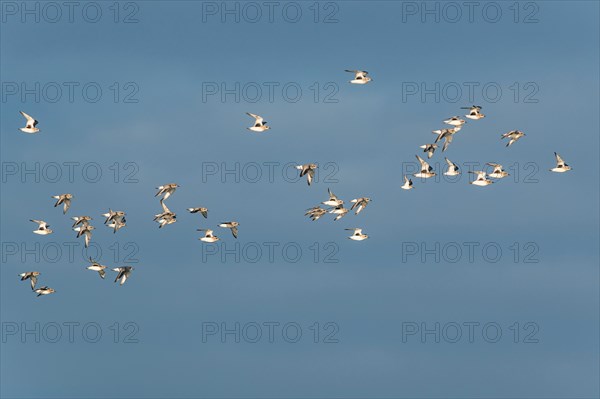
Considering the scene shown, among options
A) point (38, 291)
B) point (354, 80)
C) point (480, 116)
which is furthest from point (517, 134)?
point (38, 291)

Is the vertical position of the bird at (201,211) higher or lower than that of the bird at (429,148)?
lower

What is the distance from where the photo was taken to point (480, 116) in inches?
6521

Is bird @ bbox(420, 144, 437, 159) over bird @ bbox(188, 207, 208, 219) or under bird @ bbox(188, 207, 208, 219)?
over

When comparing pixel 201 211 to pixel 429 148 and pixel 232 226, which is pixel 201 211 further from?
pixel 429 148

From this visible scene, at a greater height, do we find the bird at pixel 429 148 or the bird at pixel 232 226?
the bird at pixel 429 148

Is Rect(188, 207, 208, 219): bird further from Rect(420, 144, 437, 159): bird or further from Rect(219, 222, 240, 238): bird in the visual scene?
Rect(420, 144, 437, 159): bird

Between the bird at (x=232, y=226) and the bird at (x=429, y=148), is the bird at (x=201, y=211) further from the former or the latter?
the bird at (x=429, y=148)

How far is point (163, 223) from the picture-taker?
527ft

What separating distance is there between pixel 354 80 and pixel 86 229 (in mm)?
27042

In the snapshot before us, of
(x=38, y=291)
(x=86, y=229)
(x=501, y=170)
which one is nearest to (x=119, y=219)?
(x=86, y=229)

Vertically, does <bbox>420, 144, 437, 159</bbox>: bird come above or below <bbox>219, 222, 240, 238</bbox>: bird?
above

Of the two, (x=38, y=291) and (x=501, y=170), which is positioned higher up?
(x=501, y=170)

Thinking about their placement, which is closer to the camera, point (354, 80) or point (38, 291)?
point (354, 80)

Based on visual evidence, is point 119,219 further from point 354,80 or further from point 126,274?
point 354,80
